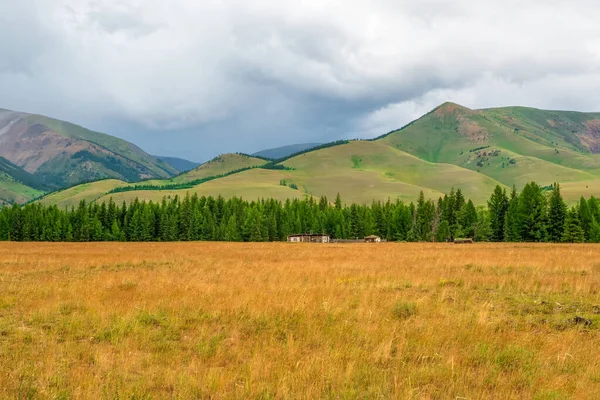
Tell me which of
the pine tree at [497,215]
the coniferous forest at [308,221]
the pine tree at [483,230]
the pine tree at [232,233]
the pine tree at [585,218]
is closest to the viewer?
the pine tree at [585,218]

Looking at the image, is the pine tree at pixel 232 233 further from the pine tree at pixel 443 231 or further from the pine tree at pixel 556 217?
the pine tree at pixel 556 217

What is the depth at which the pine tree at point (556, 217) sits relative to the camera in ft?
266

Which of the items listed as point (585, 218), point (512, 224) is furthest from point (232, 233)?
point (585, 218)

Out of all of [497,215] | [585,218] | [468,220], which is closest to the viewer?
[585,218]

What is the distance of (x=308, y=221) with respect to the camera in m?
139

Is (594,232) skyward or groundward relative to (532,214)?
groundward

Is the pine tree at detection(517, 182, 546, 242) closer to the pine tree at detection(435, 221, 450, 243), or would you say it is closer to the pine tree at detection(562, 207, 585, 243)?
the pine tree at detection(562, 207, 585, 243)

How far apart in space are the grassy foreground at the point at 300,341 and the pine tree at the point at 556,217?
77.8 metres

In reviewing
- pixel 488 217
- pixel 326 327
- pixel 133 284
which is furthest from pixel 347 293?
pixel 488 217

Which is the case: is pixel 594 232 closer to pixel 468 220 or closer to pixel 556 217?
pixel 556 217

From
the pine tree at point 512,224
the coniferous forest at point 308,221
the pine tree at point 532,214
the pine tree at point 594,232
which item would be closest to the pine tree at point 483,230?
the coniferous forest at point 308,221

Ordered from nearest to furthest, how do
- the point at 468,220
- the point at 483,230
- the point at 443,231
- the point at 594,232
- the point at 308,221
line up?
the point at 594,232
the point at 483,230
the point at 443,231
the point at 468,220
the point at 308,221

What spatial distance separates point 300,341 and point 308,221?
130 meters

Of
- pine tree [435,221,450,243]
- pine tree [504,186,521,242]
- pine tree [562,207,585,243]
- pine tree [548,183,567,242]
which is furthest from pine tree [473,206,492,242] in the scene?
pine tree [562,207,585,243]
